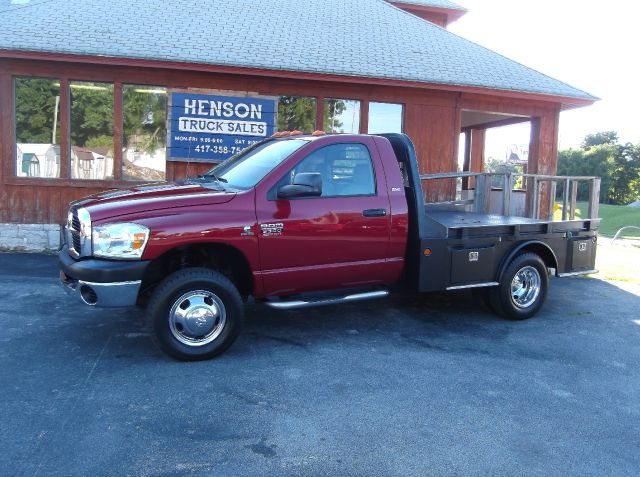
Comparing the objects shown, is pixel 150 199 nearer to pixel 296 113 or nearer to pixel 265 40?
pixel 296 113

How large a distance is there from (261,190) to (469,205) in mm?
4595

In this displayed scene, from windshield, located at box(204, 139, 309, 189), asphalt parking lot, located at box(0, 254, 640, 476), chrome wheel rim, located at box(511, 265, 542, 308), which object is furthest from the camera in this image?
chrome wheel rim, located at box(511, 265, 542, 308)

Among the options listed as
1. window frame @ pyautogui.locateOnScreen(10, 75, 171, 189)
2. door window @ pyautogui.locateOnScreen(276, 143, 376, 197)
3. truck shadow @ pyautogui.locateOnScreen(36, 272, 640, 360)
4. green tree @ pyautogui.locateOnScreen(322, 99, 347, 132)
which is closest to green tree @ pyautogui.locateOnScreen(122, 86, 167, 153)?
window frame @ pyautogui.locateOnScreen(10, 75, 171, 189)

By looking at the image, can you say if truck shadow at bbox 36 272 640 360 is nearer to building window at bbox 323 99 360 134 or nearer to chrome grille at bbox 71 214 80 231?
chrome grille at bbox 71 214 80 231

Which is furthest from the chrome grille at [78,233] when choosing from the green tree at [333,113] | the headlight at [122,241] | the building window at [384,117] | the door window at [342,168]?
the building window at [384,117]

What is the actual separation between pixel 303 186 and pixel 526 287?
3.33m

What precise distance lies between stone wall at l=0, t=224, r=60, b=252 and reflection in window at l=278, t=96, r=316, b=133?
4.66 metres

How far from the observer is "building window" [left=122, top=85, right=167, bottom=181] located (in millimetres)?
10461

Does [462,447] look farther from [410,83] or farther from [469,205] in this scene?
[410,83]

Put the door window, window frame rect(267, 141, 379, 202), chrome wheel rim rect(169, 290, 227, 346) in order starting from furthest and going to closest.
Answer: the door window, window frame rect(267, 141, 379, 202), chrome wheel rim rect(169, 290, 227, 346)

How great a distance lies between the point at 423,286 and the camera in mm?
5941

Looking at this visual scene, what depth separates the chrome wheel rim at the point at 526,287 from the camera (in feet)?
21.9

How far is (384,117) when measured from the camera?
11.6 meters

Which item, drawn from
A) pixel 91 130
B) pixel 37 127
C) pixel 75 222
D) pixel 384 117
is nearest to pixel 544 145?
pixel 384 117
